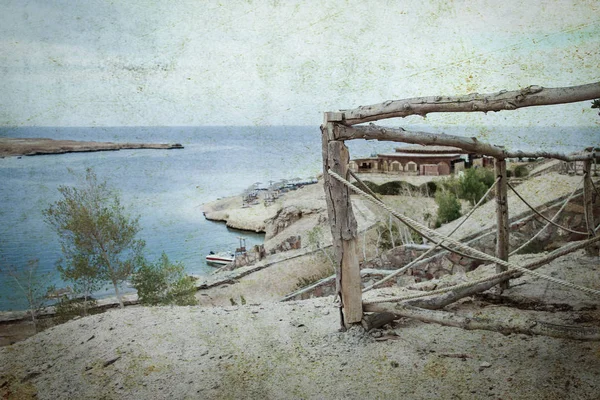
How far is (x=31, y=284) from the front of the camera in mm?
4984

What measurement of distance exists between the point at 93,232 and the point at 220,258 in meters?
3.62

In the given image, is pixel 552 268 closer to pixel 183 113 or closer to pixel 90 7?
pixel 183 113

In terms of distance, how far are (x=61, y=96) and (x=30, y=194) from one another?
112cm

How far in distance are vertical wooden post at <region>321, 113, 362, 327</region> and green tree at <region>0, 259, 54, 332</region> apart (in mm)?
3774

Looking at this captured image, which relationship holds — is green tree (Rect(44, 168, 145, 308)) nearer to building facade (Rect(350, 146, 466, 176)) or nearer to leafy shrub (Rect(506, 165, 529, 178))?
building facade (Rect(350, 146, 466, 176))

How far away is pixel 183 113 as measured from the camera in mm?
6000

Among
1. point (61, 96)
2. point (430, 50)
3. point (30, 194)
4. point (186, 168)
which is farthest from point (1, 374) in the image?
point (430, 50)

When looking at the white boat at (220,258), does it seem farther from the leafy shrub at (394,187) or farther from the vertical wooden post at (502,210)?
the vertical wooden post at (502,210)

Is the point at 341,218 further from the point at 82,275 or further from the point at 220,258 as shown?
the point at 220,258

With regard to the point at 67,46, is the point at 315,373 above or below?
below

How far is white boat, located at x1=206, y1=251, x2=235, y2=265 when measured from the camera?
338 inches

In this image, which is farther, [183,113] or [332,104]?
[332,104]

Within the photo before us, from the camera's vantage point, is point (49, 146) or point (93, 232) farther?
point (93, 232)

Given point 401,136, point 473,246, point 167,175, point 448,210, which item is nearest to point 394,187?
point 448,210
